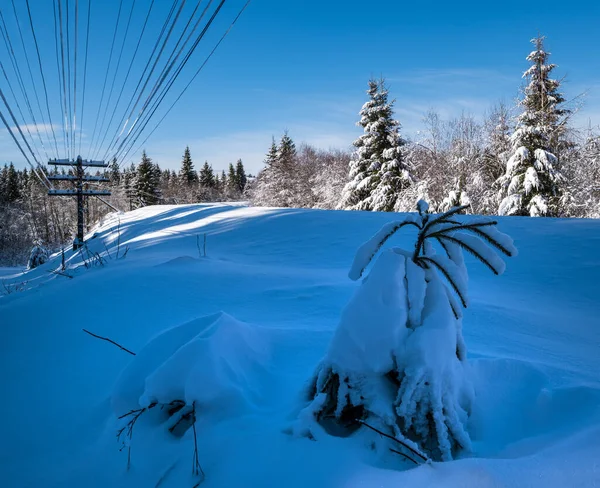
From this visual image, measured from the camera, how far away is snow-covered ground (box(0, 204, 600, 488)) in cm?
127

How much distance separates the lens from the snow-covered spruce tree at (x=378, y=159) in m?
21.5

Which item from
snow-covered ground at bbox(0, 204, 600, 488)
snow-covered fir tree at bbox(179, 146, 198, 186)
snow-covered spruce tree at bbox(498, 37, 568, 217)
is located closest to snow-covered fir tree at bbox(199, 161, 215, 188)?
snow-covered fir tree at bbox(179, 146, 198, 186)

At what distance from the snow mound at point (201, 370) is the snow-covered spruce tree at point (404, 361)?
44cm

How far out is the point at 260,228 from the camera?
1063cm

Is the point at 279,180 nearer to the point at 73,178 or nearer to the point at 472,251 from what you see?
the point at 73,178

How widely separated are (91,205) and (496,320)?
6718cm

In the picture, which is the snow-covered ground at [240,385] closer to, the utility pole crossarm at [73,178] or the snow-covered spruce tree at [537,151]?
the snow-covered spruce tree at [537,151]

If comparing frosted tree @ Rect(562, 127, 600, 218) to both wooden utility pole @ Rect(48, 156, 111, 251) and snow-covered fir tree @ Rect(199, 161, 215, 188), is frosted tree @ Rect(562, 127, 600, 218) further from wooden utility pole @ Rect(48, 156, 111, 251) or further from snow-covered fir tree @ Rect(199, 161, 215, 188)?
snow-covered fir tree @ Rect(199, 161, 215, 188)

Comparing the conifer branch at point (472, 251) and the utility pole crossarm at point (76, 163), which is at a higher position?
the utility pole crossarm at point (76, 163)

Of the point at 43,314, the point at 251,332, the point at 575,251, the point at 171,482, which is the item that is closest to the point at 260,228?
the point at 43,314

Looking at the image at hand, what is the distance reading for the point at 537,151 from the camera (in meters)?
15.9

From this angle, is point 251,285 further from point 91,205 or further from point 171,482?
point 91,205

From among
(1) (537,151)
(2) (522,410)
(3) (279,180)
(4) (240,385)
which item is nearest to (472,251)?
(2) (522,410)

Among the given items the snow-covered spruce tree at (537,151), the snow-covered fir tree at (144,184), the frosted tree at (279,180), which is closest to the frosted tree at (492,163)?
the snow-covered spruce tree at (537,151)
